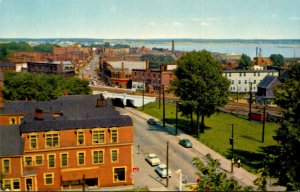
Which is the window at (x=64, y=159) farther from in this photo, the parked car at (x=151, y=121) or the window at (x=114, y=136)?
the parked car at (x=151, y=121)

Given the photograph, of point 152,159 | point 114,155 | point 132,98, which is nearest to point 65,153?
point 114,155

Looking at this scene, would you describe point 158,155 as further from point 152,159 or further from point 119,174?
point 119,174

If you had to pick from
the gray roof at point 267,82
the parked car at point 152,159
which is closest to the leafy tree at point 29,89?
the parked car at point 152,159

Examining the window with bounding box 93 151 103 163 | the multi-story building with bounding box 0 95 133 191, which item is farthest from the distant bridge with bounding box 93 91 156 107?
the window with bounding box 93 151 103 163

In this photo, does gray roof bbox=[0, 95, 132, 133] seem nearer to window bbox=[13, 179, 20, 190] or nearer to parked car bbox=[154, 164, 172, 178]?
window bbox=[13, 179, 20, 190]

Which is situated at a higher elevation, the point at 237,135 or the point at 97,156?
the point at 97,156

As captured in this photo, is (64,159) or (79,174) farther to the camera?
(79,174)
